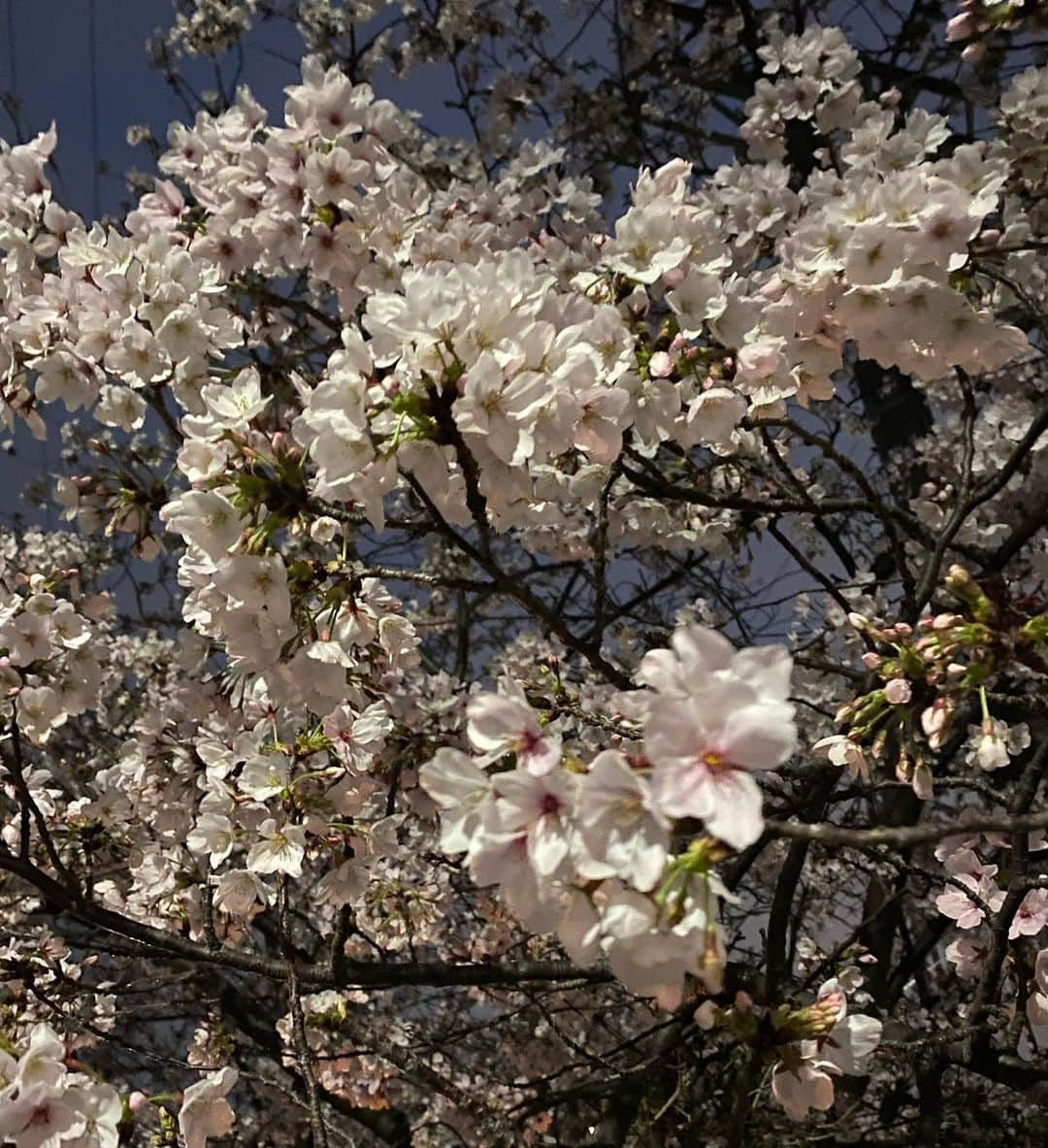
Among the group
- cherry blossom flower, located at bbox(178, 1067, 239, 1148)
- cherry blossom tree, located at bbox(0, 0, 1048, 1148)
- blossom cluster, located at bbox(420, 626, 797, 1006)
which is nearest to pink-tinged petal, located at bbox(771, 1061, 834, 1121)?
cherry blossom tree, located at bbox(0, 0, 1048, 1148)

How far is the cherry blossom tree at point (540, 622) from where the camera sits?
1.04 metres

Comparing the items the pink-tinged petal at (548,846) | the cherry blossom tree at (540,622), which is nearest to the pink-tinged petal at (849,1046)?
the cherry blossom tree at (540,622)

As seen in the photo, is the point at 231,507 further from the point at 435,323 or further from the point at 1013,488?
the point at 1013,488

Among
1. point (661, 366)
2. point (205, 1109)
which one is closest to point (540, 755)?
point (661, 366)

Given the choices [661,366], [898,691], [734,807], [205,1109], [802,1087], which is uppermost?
[661,366]

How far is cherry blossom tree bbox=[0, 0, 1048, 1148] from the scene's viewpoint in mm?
1045

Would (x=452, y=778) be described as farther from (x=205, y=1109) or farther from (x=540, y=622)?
(x=540, y=622)

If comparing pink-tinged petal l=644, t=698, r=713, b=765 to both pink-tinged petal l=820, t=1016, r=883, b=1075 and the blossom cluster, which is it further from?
pink-tinged petal l=820, t=1016, r=883, b=1075

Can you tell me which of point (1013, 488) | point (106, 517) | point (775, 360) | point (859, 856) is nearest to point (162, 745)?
point (106, 517)

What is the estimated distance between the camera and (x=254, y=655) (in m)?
1.48

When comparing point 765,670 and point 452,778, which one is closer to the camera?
point 765,670

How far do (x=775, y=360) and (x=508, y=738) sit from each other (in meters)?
0.97

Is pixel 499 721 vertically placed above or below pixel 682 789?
above

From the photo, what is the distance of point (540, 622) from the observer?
206 centimetres
